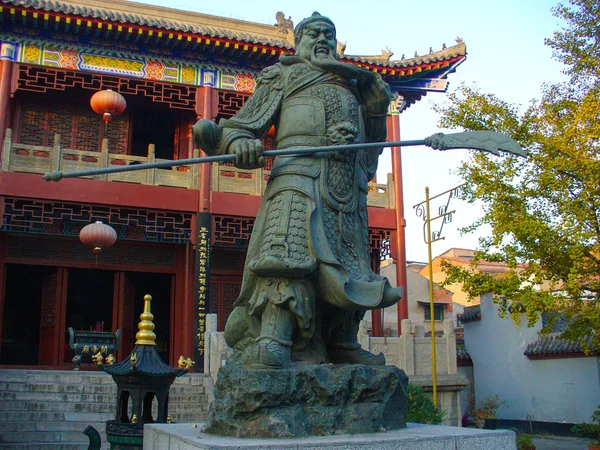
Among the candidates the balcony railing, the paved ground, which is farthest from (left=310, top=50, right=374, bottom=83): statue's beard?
the paved ground

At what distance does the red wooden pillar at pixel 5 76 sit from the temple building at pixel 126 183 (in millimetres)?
28

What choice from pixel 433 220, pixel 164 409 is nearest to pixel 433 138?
pixel 164 409

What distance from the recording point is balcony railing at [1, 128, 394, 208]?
40.9ft

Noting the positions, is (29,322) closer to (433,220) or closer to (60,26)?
(60,26)

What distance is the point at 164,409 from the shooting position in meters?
5.77

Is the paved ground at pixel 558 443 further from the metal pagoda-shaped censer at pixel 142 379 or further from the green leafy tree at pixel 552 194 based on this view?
the metal pagoda-shaped censer at pixel 142 379

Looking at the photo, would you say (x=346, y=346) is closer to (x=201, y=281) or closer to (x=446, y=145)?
(x=446, y=145)

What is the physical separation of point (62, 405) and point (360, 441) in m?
7.47

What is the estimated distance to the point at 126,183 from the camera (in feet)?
42.7

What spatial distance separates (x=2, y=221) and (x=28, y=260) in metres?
1.80

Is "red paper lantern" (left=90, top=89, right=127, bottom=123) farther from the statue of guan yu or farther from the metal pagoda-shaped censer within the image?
the statue of guan yu

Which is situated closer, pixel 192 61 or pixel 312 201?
pixel 312 201

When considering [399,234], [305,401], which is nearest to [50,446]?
[305,401]

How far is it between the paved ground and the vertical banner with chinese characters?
670 cm
